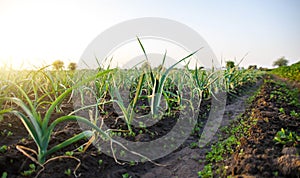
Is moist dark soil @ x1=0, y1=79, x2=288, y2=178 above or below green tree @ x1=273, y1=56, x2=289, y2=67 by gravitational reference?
below

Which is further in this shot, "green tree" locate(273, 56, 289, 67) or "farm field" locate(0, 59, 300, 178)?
"green tree" locate(273, 56, 289, 67)

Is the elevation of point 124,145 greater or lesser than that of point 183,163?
greater

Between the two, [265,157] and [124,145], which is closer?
[265,157]

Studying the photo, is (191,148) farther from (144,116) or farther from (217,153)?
(144,116)

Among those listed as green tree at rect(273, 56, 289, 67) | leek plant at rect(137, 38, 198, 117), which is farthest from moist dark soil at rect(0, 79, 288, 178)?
green tree at rect(273, 56, 289, 67)

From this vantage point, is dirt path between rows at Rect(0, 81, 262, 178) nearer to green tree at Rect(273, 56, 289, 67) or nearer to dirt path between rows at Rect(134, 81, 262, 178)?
dirt path between rows at Rect(134, 81, 262, 178)

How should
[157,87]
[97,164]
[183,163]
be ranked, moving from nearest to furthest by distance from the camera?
1. [97,164]
2. [183,163]
3. [157,87]

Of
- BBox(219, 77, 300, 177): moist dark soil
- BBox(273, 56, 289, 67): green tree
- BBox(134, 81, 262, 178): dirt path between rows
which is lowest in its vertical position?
BBox(134, 81, 262, 178): dirt path between rows

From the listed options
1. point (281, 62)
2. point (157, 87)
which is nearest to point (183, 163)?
point (157, 87)

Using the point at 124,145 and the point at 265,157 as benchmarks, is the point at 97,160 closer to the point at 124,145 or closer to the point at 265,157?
the point at 124,145

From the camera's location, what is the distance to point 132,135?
221 centimetres

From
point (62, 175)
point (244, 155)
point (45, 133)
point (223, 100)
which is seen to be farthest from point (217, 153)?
point (223, 100)

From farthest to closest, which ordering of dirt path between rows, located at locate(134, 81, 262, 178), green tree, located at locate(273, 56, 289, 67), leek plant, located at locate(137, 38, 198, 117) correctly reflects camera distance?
1. green tree, located at locate(273, 56, 289, 67)
2. leek plant, located at locate(137, 38, 198, 117)
3. dirt path between rows, located at locate(134, 81, 262, 178)

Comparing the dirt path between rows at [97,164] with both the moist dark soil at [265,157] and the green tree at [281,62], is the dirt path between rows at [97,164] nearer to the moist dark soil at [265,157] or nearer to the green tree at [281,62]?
the moist dark soil at [265,157]
